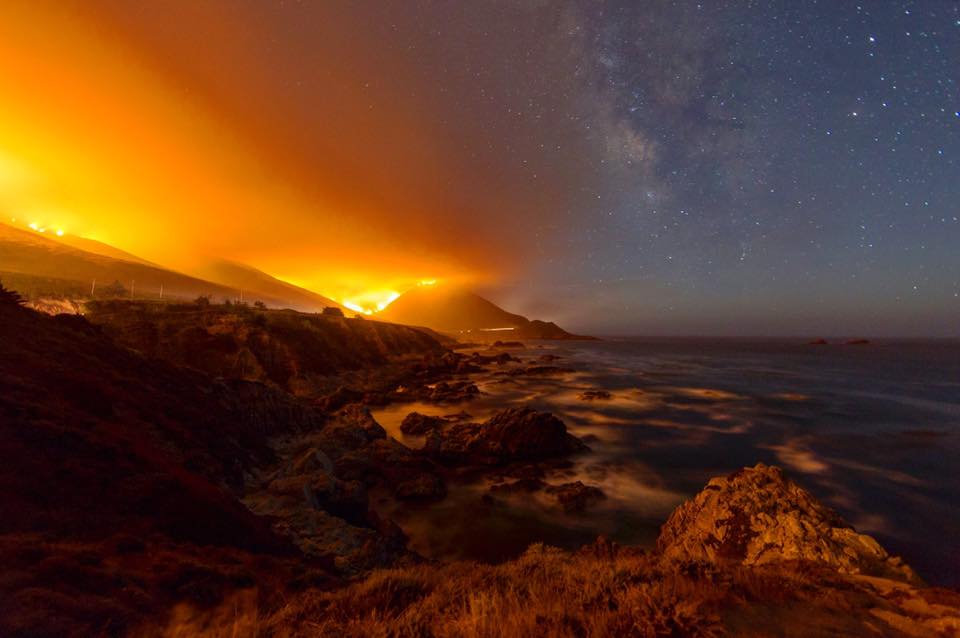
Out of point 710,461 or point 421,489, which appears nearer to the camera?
point 421,489

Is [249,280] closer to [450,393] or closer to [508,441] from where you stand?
[450,393]

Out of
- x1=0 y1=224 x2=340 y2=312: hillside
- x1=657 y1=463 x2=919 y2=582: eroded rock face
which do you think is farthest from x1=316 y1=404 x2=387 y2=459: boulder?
x1=0 y1=224 x2=340 y2=312: hillside

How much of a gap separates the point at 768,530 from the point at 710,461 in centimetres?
1265

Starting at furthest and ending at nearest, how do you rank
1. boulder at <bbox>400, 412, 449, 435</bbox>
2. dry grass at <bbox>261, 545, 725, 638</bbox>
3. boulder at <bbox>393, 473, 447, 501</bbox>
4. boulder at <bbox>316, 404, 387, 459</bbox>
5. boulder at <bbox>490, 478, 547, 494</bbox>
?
boulder at <bbox>400, 412, 449, 435</bbox>, boulder at <bbox>316, 404, 387, 459</bbox>, boulder at <bbox>490, 478, 547, 494</bbox>, boulder at <bbox>393, 473, 447, 501</bbox>, dry grass at <bbox>261, 545, 725, 638</bbox>

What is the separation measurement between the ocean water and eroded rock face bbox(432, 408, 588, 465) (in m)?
1.43

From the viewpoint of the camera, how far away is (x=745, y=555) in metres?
8.74

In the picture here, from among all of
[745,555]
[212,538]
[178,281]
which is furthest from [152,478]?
[178,281]

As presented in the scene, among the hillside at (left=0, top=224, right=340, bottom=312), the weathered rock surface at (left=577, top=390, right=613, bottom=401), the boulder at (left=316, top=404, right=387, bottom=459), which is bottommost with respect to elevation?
the weathered rock surface at (left=577, top=390, right=613, bottom=401)

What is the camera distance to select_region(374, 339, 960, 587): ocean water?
39.4ft

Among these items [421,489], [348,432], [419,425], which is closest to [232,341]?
[419,425]

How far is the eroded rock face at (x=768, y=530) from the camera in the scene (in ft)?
25.3

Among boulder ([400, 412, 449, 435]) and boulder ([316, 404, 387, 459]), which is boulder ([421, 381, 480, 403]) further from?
boulder ([316, 404, 387, 459])

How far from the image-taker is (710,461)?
1980cm

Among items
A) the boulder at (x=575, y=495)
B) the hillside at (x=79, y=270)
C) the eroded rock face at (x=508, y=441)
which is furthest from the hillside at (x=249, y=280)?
the boulder at (x=575, y=495)
